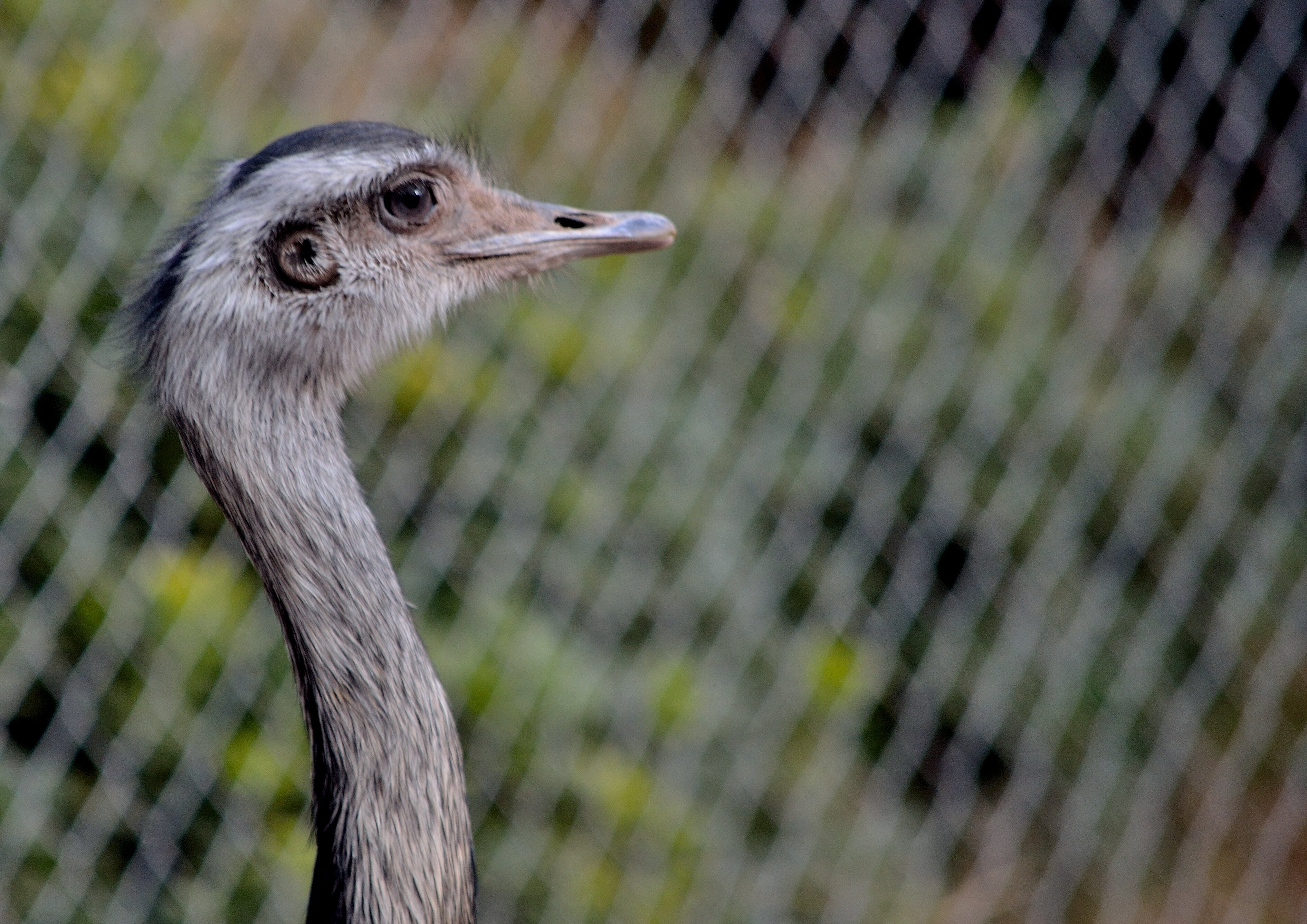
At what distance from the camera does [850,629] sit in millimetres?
2441

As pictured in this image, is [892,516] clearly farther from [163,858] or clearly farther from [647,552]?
[163,858]

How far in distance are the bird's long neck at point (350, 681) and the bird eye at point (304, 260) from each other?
13cm

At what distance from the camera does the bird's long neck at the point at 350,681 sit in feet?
3.45

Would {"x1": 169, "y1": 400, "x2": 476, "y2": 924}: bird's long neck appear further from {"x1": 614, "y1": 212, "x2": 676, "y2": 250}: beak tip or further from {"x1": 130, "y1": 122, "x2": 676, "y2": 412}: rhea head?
{"x1": 614, "y1": 212, "x2": 676, "y2": 250}: beak tip

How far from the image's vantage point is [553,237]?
134 centimetres

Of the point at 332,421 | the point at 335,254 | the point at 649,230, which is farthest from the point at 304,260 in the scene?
the point at 649,230

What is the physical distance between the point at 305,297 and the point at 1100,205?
188 cm

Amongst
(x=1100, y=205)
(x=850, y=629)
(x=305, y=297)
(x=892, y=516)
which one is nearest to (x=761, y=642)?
(x=850, y=629)

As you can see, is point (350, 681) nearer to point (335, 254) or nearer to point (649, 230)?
point (335, 254)

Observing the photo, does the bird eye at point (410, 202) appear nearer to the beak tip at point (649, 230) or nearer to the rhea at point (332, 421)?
the rhea at point (332, 421)

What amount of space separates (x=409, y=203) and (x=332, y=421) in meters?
0.24

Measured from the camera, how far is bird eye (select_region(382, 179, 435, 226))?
50.2 inches

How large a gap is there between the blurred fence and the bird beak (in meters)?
0.33

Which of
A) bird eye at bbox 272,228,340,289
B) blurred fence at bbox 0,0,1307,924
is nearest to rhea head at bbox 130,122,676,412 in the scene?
bird eye at bbox 272,228,340,289
